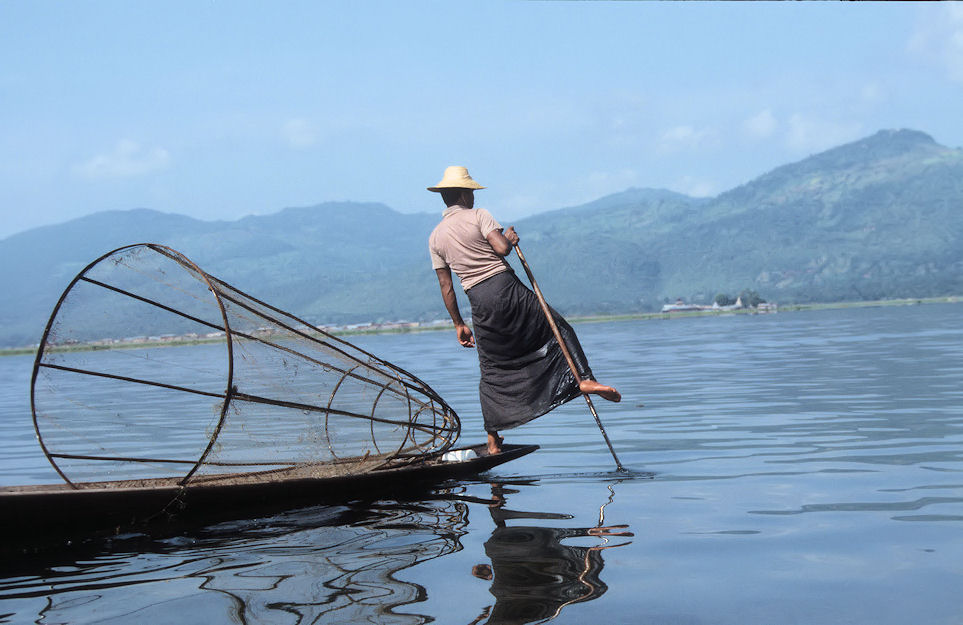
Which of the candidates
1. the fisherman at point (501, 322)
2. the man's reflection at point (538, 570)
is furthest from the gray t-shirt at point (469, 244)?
the man's reflection at point (538, 570)

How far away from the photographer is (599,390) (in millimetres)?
8219

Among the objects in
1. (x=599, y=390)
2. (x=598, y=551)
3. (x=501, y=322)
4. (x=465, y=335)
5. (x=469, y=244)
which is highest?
(x=469, y=244)

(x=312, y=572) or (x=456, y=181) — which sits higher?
(x=456, y=181)

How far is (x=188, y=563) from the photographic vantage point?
20.7 feet

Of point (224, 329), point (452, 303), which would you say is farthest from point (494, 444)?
point (224, 329)

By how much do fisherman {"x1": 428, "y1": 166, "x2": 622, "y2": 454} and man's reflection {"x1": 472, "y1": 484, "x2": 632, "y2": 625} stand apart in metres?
1.73

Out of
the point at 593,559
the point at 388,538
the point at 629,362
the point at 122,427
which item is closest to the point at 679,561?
the point at 593,559

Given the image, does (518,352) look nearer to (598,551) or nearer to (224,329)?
(224,329)

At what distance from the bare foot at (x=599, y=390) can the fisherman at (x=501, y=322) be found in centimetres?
23

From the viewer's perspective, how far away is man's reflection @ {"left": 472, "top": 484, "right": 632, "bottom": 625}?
506 centimetres

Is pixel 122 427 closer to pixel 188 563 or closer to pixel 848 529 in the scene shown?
pixel 188 563

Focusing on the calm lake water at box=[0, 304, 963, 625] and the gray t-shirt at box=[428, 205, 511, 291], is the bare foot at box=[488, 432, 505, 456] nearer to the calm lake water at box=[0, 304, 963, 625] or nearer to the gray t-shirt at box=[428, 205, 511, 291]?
the calm lake water at box=[0, 304, 963, 625]

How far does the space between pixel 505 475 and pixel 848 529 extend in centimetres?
365

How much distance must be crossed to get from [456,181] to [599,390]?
2.13 m
